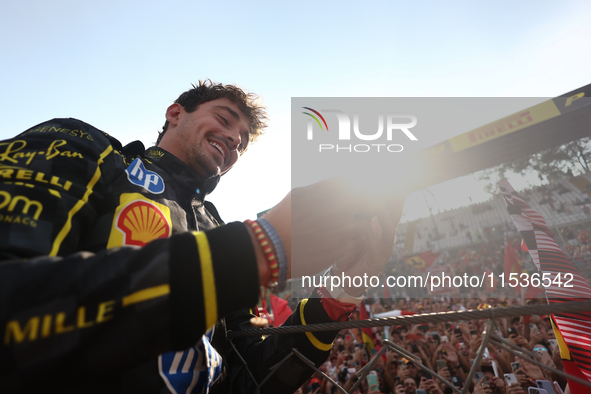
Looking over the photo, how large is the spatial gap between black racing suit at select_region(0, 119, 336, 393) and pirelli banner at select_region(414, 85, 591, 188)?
7531mm

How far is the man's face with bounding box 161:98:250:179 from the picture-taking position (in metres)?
1.98

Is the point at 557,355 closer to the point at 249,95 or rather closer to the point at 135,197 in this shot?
the point at 249,95

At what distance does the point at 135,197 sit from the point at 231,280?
0.86m

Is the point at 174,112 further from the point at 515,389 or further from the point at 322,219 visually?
the point at 515,389

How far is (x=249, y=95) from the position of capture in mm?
2469

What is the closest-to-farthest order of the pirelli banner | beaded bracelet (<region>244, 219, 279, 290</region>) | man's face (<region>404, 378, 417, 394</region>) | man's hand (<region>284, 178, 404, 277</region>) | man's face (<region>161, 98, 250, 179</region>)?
beaded bracelet (<region>244, 219, 279, 290</region>)
man's hand (<region>284, 178, 404, 277</region>)
man's face (<region>161, 98, 250, 179</region>)
man's face (<region>404, 378, 417, 394</region>)
the pirelli banner

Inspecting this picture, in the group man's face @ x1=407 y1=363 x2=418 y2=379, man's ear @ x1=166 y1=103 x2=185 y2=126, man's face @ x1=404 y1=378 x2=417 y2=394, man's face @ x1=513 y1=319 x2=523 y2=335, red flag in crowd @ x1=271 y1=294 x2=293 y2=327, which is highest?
man's ear @ x1=166 y1=103 x2=185 y2=126

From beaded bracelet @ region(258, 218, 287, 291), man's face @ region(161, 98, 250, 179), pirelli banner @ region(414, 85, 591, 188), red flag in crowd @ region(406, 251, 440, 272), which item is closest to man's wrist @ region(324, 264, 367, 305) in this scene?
beaded bracelet @ region(258, 218, 287, 291)

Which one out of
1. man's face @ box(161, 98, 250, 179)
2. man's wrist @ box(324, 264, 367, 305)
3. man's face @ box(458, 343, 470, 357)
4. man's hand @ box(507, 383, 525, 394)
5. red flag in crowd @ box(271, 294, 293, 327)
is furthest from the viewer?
man's face @ box(458, 343, 470, 357)

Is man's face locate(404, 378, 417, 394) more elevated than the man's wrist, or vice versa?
the man's wrist

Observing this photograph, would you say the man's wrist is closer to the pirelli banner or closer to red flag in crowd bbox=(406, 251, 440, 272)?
the pirelli banner

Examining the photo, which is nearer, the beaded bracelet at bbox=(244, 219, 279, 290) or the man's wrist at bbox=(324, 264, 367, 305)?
the beaded bracelet at bbox=(244, 219, 279, 290)

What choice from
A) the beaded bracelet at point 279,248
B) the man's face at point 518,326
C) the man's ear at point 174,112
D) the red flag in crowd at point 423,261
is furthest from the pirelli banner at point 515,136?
the beaded bracelet at point 279,248

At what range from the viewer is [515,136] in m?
8.73
